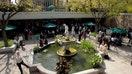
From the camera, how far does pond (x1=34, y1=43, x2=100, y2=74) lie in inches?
496

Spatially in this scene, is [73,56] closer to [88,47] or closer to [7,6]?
[88,47]

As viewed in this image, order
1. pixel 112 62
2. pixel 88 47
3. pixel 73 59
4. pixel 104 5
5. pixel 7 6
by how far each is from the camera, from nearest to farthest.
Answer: pixel 112 62 → pixel 73 59 → pixel 88 47 → pixel 7 6 → pixel 104 5

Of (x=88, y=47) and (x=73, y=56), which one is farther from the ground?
(x=88, y=47)

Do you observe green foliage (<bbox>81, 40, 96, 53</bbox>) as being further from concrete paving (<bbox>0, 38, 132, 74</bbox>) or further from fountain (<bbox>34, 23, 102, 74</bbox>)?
concrete paving (<bbox>0, 38, 132, 74</bbox>)

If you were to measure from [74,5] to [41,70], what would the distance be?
Result: 15.1 m

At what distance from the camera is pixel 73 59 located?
47.4 feet

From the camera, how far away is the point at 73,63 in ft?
44.7

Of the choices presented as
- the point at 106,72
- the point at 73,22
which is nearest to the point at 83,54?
the point at 106,72

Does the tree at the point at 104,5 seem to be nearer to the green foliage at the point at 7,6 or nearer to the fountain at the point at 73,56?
the fountain at the point at 73,56

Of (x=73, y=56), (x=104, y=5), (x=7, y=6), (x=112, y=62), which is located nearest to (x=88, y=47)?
(x=73, y=56)

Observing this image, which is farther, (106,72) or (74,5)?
(74,5)

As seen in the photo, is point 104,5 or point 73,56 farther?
point 104,5

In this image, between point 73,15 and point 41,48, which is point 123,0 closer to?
point 73,15

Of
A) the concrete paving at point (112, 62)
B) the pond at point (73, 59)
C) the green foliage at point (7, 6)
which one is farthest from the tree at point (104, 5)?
the green foliage at point (7, 6)
